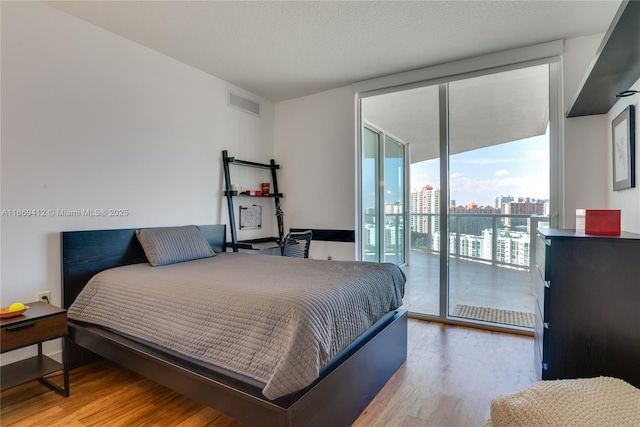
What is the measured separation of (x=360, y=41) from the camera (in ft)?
9.27

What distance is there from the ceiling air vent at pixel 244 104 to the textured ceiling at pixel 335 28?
43 cm

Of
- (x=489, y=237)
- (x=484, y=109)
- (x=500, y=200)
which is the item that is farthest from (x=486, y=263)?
(x=484, y=109)

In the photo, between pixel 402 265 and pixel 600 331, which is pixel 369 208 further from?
pixel 600 331

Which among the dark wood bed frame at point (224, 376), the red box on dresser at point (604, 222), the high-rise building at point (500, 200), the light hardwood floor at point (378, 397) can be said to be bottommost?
the light hardwood floor at point (378, 397)

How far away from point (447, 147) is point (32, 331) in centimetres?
358

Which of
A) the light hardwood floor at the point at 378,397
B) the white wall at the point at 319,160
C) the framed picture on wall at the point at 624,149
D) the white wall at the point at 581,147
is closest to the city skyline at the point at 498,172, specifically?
the white wall at the point at 581,147

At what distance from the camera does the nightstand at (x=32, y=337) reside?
1779 mm

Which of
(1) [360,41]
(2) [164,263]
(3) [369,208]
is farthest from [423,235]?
(2) [164,263]

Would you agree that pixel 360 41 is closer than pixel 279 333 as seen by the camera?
No

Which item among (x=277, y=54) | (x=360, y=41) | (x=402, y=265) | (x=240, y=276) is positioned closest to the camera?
(x=240, y=276)

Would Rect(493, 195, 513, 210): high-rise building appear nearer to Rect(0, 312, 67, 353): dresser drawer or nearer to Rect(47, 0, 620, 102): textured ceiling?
Rect(47, 0, 620, 102): textured ceiling

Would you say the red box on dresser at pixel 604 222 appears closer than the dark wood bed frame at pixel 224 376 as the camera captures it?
No

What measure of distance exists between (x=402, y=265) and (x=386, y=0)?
322 cm

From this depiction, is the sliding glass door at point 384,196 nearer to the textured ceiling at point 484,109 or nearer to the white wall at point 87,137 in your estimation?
the textured ceiling at point 484,109
